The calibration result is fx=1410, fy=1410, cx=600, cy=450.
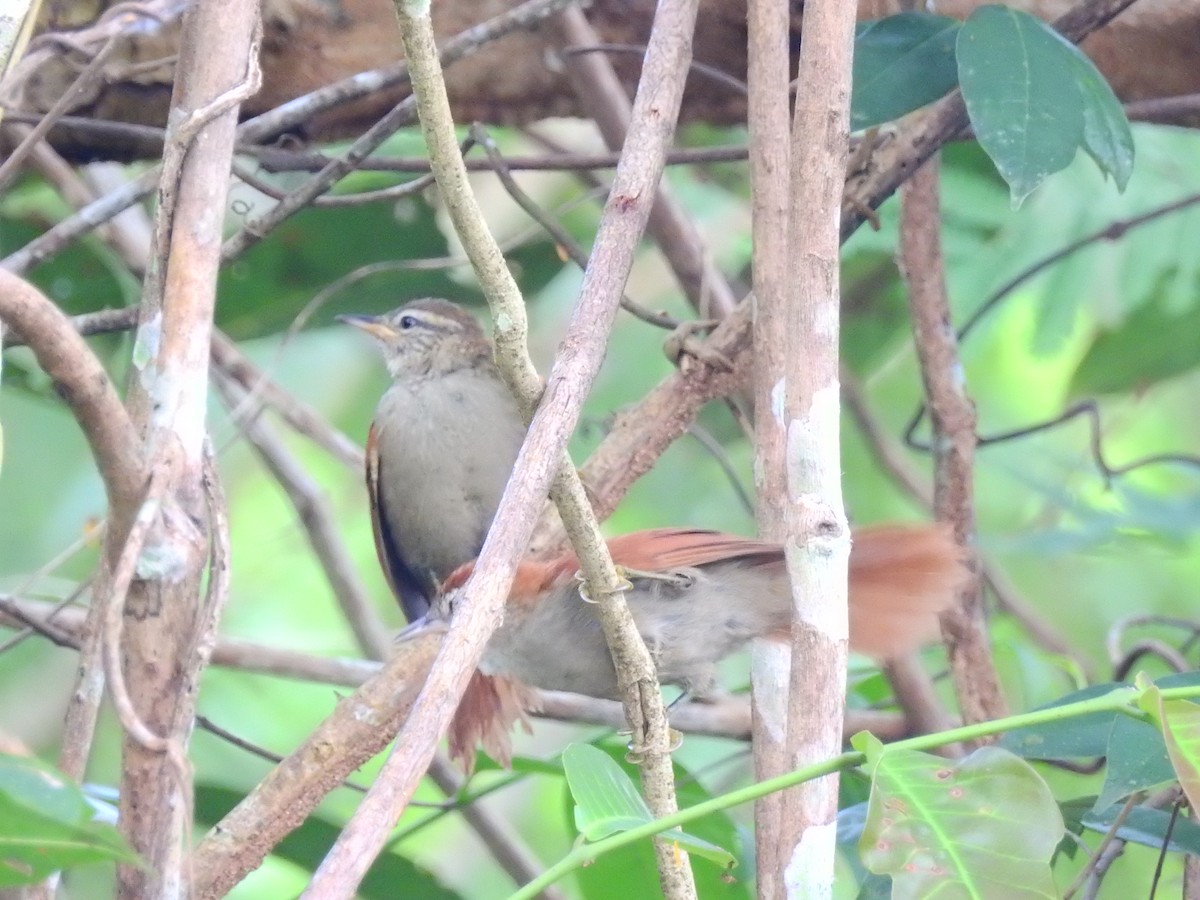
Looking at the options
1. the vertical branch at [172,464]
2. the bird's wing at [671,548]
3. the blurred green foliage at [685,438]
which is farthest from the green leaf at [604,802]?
the blurred green foliage at [685,438]

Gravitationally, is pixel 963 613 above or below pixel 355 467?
below

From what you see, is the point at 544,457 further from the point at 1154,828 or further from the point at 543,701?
the point at 543,701

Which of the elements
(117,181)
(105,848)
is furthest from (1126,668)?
(117,181)

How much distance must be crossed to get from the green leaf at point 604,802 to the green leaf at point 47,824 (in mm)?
422

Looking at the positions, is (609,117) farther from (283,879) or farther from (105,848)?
(283,879)

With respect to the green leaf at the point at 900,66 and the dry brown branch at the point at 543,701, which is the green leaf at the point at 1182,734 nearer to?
the green leaf at the point at 900,66

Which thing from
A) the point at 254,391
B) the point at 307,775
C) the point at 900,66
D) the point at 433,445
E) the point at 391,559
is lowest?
the point at 307,775

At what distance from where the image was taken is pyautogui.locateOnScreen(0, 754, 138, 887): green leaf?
1175 millimetres

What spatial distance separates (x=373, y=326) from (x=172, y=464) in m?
2.36

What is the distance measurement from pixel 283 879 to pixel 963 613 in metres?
3.54

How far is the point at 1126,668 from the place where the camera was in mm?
2773

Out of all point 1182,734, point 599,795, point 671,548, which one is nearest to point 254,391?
point 671,548

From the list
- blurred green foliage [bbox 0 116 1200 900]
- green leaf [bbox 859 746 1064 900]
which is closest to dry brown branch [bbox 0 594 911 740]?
blurred green foliage [bbox 0 116 1200 900]

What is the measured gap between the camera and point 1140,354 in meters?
3.64
